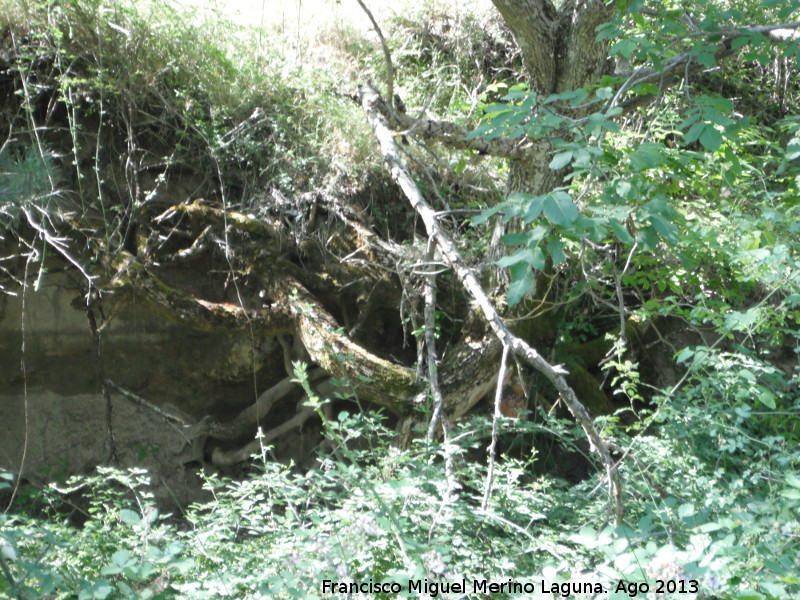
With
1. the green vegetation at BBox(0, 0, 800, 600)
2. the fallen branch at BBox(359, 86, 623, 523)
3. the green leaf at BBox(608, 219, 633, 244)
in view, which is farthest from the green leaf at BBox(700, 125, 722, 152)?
the fallen branch at BBox(359, 86, 623, 523)

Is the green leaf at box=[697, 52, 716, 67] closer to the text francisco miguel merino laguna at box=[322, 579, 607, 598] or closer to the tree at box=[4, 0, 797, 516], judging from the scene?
the tree at box=[4, 0, 797, 516]

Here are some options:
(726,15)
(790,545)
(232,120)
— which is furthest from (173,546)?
(232,120)

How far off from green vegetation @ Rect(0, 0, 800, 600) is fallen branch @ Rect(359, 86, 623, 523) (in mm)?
138

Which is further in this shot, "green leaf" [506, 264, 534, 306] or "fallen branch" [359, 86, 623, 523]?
"fallen branch" [359, 86, 623, 523]

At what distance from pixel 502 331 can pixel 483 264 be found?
4.58 feet

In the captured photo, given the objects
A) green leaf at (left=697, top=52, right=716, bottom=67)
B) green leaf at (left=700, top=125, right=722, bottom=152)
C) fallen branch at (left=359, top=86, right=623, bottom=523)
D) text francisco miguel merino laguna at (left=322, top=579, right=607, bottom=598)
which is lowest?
text francisco miguel merino laguna at (left=322, top=579, right=607, bottom=598)

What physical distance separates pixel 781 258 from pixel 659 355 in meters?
2.75

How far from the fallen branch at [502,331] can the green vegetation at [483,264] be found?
138mm

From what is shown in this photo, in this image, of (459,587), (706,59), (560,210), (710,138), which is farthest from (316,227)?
(459,587)

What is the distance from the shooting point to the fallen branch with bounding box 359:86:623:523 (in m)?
2.31

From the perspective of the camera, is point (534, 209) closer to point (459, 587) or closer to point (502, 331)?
point (502, 331)

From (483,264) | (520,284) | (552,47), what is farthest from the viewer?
(552,47)

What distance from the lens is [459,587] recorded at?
81.6 inches

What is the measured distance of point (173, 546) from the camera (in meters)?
1.84
